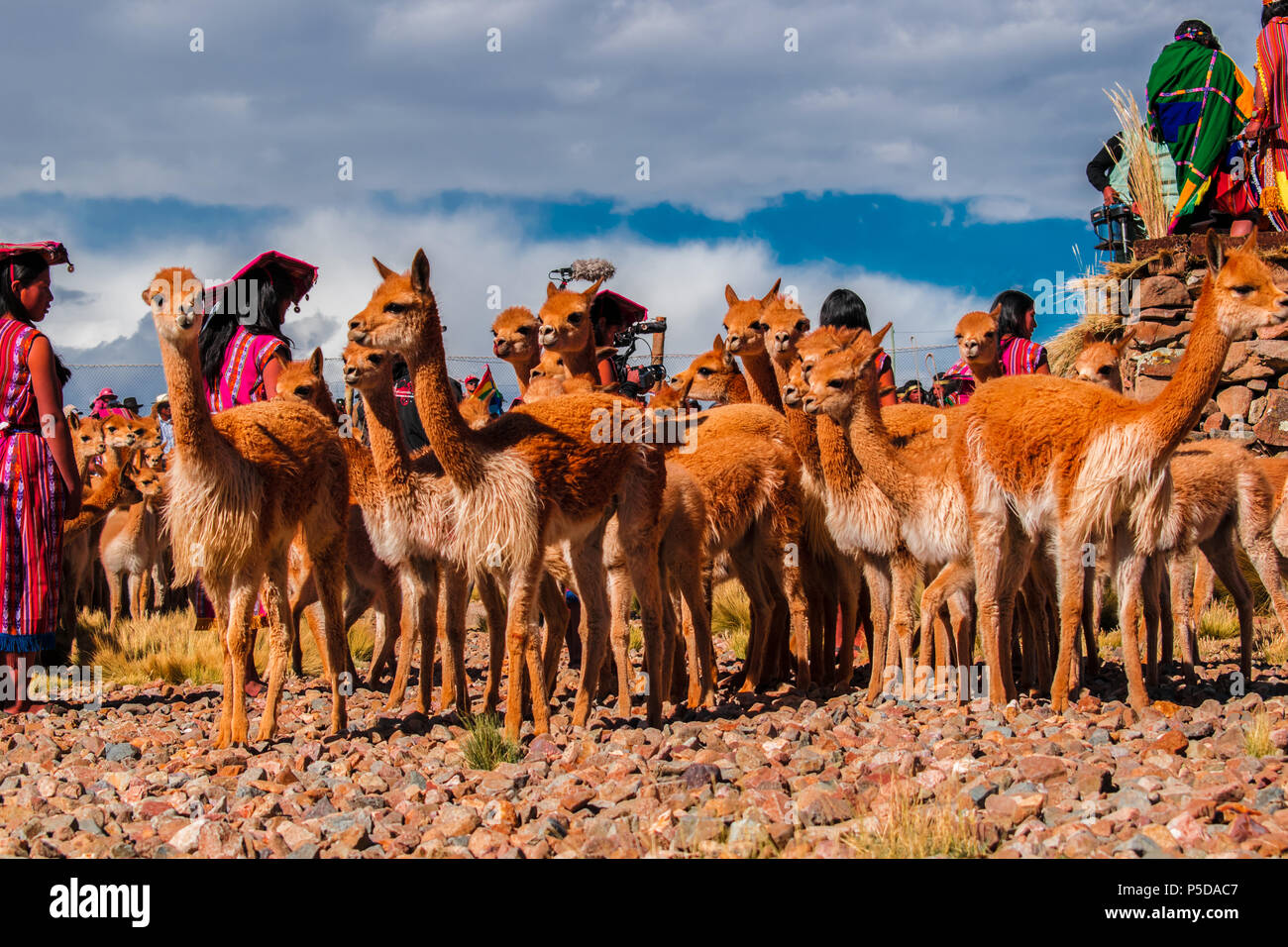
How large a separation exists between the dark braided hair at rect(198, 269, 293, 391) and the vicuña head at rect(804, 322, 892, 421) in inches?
147

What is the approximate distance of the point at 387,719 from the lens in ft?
21.0

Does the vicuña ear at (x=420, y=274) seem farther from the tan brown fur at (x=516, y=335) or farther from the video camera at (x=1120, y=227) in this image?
the video camera at (x=1120, y=227)

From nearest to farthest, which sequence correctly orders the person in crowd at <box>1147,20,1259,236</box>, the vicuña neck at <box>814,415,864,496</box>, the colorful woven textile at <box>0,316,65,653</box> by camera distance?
1. the colorful woven textile at <box>0,316,65,653</box>
2. the vicuña neck at <box>814,415,864,496</box>
3. the person in crowd at <box>1147,20,1259,236</box>

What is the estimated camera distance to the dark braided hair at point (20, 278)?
23.0 feet

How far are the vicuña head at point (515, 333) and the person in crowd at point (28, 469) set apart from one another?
3.16 metres

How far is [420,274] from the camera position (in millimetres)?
5875

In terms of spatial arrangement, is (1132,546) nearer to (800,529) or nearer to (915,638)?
(800,529)

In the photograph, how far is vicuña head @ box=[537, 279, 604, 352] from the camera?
8.24 m

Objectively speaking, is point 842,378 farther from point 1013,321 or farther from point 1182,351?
point 1182,351

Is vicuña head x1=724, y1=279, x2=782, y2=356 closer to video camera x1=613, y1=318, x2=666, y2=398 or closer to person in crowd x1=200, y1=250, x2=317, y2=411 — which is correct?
video camera x1=613, y1=318, x2=666, y2=398

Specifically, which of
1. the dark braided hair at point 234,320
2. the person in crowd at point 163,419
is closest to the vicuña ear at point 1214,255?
the dark braided hair at point 234,320

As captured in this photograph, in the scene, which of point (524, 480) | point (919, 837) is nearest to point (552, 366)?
point (524, 480)

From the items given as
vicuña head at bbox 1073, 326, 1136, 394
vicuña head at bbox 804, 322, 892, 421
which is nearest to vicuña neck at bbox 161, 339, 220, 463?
vicuña head at bbox 804, 322, 892, 421
